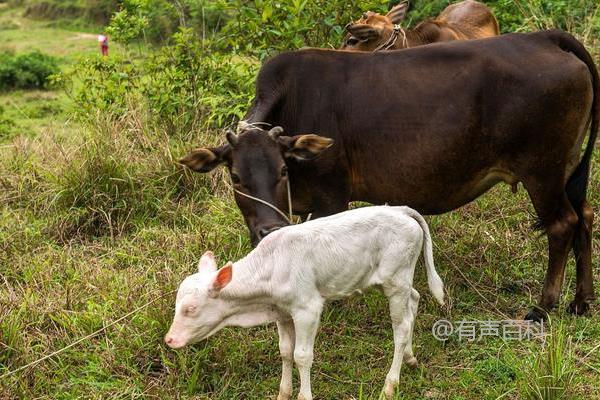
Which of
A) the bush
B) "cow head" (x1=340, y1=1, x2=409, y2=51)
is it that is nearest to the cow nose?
"cow head" (x1=340, y1=1, x2=409, y2=51)

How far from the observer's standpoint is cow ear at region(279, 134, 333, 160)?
15.1 ft

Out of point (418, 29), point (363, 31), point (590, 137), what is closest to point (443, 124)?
point (590, 137)

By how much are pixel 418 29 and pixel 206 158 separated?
3182 millimetres

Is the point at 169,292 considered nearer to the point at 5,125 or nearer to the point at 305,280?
the point at 305,280

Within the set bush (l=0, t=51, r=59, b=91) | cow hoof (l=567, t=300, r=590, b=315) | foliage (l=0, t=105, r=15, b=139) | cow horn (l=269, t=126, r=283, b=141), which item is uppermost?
cow horn (l=269, t=126, r=283, b=141)

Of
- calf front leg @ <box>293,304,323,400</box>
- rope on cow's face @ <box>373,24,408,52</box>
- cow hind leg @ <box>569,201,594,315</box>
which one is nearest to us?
calf front leg @ <box>293,304,323,400</box>

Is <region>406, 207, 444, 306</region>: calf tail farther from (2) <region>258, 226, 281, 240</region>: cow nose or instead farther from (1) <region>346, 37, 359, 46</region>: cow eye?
(1) <region>346, 37, 359, 46</region>: cow eye

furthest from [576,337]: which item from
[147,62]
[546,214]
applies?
[147,62]

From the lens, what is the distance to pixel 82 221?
21.2 feet

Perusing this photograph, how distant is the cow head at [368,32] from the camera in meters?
6.71

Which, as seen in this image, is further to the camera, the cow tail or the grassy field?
the cow tail

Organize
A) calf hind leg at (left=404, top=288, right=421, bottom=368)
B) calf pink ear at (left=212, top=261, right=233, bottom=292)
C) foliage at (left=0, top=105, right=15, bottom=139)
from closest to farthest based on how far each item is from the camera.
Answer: calf pink ear at (left=212, top=261, right=233, bottom=292), calf hind leg at (left=404, top=288, right=421, bottom=368), foliage at (left=0, top=105, right=15, bottom=139)

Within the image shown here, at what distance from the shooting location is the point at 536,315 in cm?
508

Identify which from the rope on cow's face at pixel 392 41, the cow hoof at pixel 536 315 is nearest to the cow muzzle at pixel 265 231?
the cow hoof at pixel 536 315
